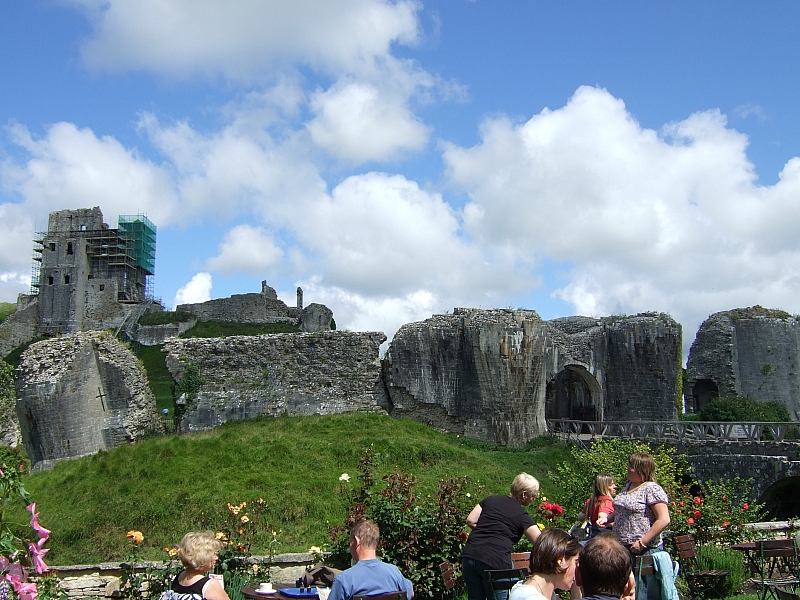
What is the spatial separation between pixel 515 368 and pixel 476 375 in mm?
1183

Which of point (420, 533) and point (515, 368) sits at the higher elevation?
point (515, 368)

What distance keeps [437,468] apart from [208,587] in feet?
40.7

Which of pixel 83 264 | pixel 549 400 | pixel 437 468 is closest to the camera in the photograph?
pixel 437 468

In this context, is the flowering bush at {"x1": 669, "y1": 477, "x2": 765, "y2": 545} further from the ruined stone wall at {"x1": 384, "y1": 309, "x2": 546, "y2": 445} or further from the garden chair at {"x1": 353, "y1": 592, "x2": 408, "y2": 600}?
the ruined stone wall at {"x1": 384, "y1": 309, "x2": 546, "y2": 445}

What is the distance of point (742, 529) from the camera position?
922cm

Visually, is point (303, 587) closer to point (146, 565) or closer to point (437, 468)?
point (146, 565)

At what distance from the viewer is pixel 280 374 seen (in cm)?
2150

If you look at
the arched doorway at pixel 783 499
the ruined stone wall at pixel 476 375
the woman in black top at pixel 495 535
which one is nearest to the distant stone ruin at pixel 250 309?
the ruined stone wall at pixel 476 375

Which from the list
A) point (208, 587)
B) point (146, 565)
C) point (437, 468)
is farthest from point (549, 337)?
point (208, 587)

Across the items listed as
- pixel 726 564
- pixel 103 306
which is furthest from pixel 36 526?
pixel 103 306

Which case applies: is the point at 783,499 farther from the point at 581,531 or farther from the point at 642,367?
the point at 581,531

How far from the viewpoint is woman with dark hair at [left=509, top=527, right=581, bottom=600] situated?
3952 mm

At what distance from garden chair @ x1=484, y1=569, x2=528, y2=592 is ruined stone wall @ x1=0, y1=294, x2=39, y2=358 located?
55.7m

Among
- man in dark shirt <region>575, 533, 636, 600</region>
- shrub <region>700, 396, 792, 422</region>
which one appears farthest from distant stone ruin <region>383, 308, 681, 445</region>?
man in dark shirt <region>575, 533, 636, 600</region>
